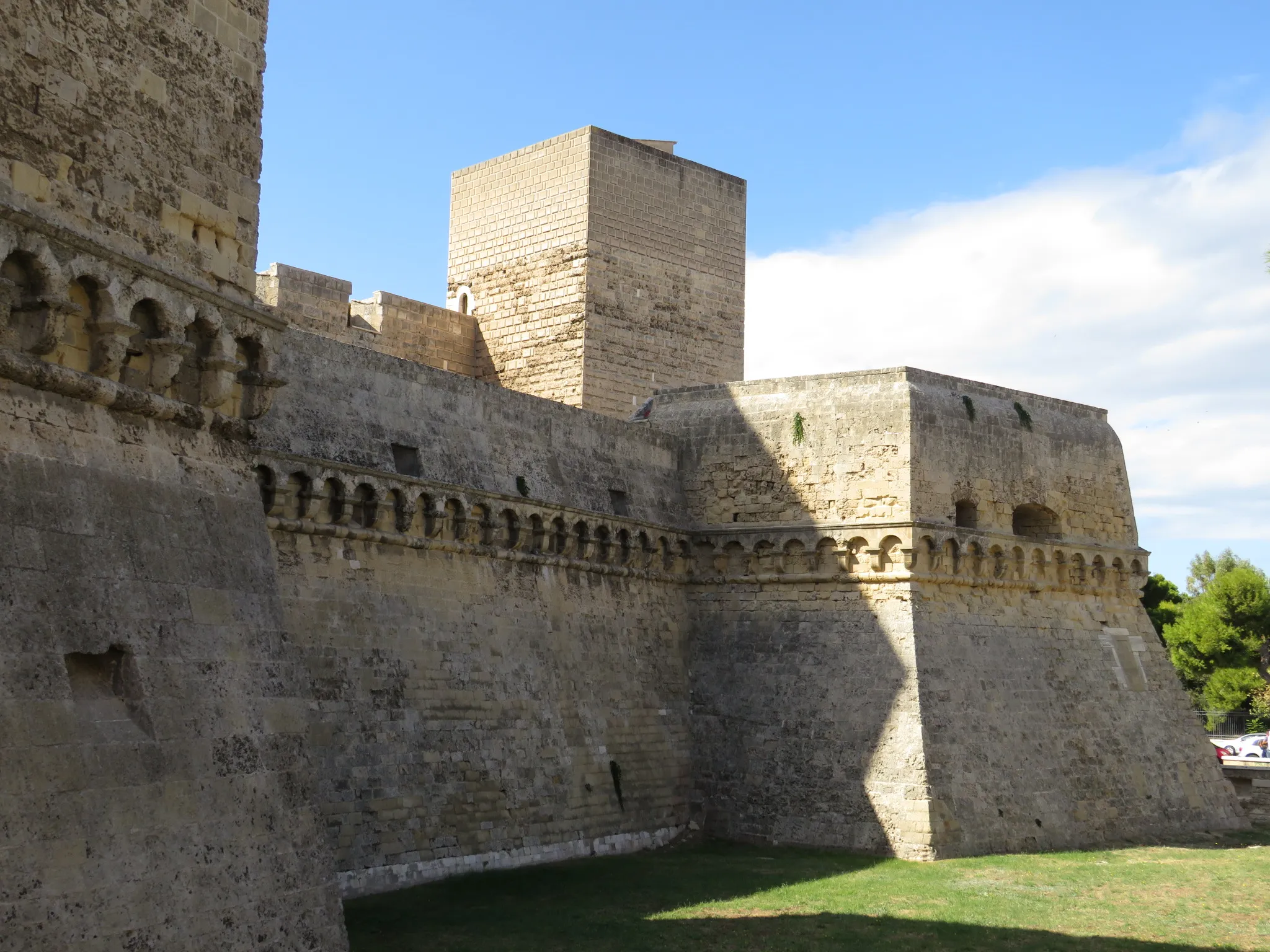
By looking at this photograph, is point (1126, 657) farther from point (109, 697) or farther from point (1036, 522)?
point (109, 697)

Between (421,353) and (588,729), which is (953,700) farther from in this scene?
(421,353)

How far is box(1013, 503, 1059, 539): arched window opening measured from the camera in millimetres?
18281

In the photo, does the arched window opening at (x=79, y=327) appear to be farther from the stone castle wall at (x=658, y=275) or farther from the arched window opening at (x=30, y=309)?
the stone castle wall at (x=658, y=275)

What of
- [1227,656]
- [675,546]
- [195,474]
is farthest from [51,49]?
[1227,656]

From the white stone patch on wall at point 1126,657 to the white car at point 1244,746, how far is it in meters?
9.36

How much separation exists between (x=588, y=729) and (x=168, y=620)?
9.05m

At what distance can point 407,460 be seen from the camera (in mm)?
13609

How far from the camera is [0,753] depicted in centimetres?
557

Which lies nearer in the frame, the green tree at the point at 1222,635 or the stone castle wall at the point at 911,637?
the stone castle wall at the point at 911,637

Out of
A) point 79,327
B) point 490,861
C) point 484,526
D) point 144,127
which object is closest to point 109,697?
point 79,327

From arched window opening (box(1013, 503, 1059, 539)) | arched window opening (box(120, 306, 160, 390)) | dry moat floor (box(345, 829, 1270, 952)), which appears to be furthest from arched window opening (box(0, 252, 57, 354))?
arched window opening (box(1013, 503, 1059, 539))

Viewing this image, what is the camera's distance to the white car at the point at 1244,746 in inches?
1121

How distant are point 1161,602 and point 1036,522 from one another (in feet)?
94.6

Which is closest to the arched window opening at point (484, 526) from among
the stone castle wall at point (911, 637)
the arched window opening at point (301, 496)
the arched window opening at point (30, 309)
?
the arched window opening at point (301, 496)
